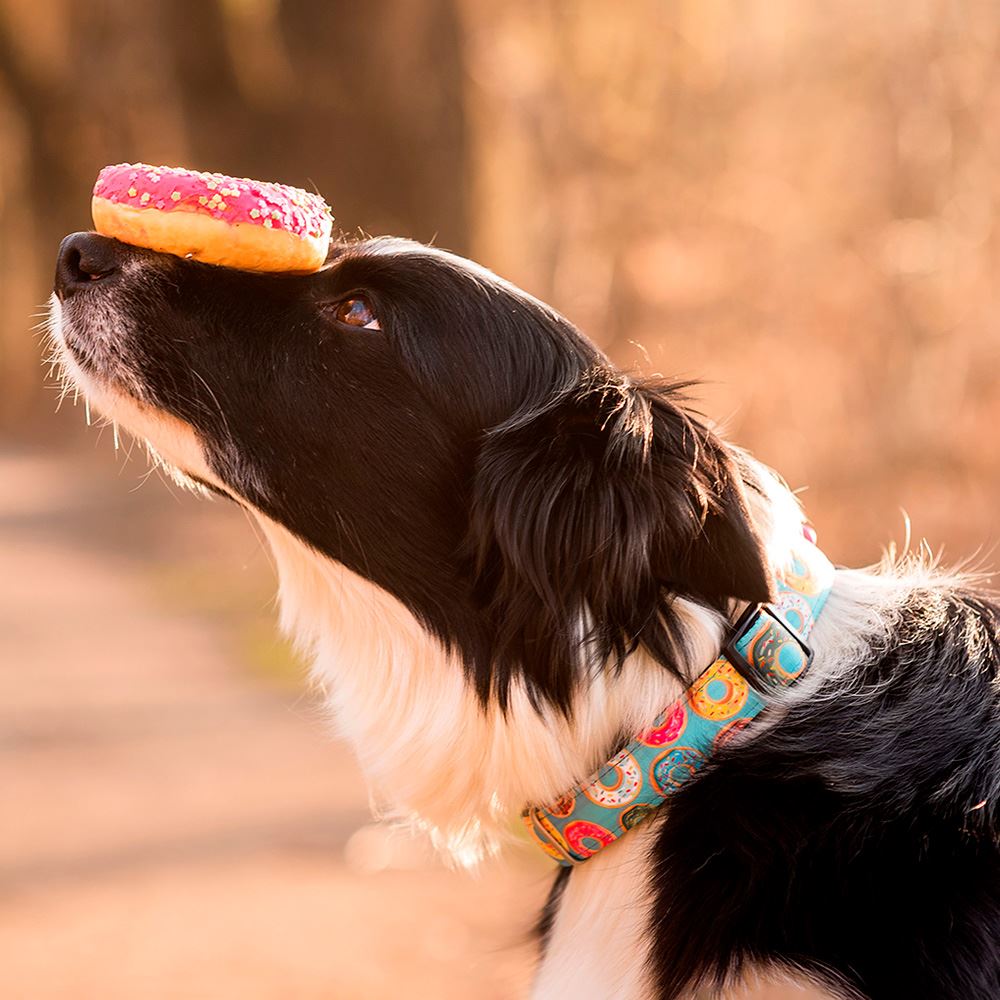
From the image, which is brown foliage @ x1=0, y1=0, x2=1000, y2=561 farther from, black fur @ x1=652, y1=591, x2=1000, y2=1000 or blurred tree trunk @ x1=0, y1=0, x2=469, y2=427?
black fur @ x1=652, y1=591, x2=1000, y2=1000

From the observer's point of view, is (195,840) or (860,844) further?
(195,840)

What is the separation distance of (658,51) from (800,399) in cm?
261

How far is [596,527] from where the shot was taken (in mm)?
2064

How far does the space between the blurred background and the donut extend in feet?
7.60

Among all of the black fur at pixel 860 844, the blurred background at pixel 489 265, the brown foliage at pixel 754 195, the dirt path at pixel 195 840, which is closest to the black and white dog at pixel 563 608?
the black fur at pixel 860 844

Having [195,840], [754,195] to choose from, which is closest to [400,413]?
[195,840]

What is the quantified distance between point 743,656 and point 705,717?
0.11 meters

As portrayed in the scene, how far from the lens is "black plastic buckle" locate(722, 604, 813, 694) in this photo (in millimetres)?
2061

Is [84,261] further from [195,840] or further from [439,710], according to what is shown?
[195,840]

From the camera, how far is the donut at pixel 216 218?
2.35 metres

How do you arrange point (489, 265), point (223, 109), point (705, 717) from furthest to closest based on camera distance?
point (223, 109)
point (489, 265)
point (705, 717)

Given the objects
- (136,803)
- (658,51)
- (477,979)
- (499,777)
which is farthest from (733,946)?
(658,51)

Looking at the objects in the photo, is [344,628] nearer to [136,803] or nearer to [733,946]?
[733,946]

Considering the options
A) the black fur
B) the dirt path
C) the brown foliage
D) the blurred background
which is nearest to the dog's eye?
the black fur
